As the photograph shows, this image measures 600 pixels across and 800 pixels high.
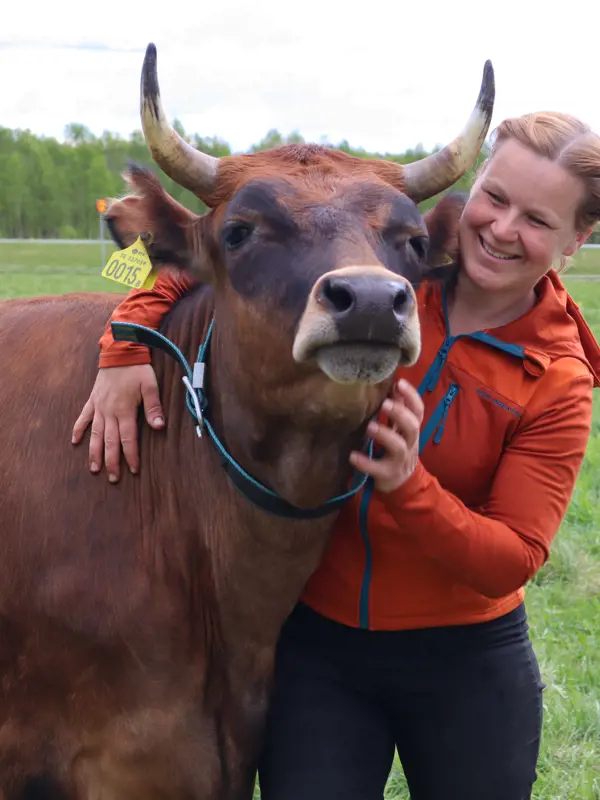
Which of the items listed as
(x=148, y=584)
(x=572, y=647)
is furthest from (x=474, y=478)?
(x=572, y=647)

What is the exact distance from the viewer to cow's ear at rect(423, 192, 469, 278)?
325 centimetres

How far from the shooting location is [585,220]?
3.15 m

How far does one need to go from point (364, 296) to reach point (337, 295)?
0.09 m

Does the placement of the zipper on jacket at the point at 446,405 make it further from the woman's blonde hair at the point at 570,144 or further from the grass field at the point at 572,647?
the grass field at the point at 572,647

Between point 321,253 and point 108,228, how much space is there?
1.13m

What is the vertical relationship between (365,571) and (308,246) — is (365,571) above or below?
below

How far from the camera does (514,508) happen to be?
9.57ft

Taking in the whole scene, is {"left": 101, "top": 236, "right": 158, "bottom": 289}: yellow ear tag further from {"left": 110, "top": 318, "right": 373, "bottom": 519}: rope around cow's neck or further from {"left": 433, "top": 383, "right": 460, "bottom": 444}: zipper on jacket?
{"left": 433, "top": 383, "right": 460, "bottom": 444}: zipper on jacket

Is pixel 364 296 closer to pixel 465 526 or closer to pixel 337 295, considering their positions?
pixel 337 295

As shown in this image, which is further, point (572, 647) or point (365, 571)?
point (572, 647)

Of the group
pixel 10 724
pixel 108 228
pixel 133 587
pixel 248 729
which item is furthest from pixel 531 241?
pixel 10 724

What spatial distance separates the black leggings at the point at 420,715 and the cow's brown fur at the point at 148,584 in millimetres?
226

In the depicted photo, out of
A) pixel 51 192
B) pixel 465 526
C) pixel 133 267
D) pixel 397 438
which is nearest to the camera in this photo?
pixel 397 438

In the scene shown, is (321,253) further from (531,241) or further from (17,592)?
(17,592)
